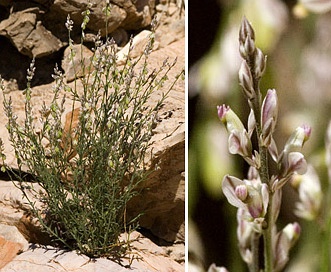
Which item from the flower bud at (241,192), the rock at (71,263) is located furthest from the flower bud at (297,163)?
the rock at (71,263)

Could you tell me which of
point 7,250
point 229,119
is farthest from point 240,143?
point 7,250

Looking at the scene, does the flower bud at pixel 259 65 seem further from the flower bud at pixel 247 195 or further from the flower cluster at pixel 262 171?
the flower bud at pixel 247 195

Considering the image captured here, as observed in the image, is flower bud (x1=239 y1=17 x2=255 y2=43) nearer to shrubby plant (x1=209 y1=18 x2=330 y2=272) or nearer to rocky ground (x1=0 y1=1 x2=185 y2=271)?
shrubby plant (x1=209 y1=18 x2=330 y2=272)

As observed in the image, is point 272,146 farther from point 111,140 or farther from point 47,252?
point 47,252

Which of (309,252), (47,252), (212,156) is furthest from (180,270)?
(309,252)

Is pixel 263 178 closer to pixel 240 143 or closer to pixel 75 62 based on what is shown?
pixel 240 143

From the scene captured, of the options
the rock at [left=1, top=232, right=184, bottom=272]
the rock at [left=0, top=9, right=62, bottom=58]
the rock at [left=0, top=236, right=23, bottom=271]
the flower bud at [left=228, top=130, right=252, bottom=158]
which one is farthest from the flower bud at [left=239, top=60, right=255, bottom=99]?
the rock at [left=0, top=9, right=62, bottom=58]
